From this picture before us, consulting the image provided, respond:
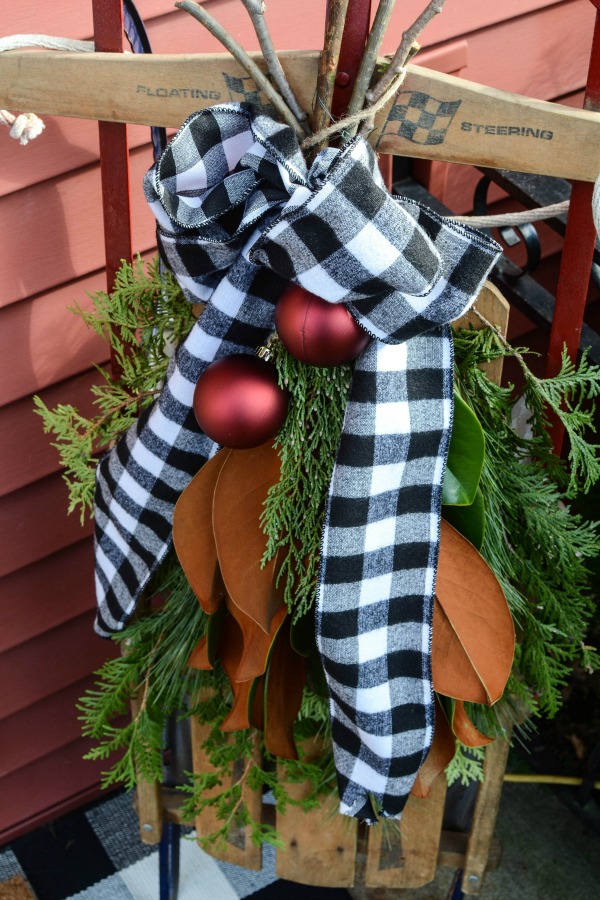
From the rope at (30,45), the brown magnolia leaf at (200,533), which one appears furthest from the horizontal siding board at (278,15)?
the brown magnolia leaf at (200,533)

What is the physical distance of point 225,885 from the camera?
1560 mm

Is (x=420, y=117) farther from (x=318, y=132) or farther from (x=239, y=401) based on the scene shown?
(x=239, y=401)

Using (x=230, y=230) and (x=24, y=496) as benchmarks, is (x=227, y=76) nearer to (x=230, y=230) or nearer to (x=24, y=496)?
(x=230, y=230)

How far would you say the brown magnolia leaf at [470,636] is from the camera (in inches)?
33.7

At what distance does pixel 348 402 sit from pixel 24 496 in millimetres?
712

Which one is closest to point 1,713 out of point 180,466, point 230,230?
point 180,466

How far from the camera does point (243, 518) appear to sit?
32.9 inches

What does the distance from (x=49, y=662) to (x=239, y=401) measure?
915 mm

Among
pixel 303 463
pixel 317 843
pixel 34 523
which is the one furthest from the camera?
pixel 34 523

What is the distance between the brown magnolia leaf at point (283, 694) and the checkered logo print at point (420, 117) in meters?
0.49

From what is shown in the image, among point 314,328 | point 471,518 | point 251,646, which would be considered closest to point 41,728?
point 251,646

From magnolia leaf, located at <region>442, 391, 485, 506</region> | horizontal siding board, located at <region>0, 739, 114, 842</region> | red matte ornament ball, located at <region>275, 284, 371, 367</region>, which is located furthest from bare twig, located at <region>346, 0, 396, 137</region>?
horizontal siding board, located at <region>0, 739, 114, 842</region>

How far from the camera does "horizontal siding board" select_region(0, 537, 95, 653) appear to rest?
4.54ft

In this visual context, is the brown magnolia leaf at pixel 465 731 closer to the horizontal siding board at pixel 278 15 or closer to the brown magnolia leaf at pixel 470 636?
the brown magnolia leaf at pixel 470 636
